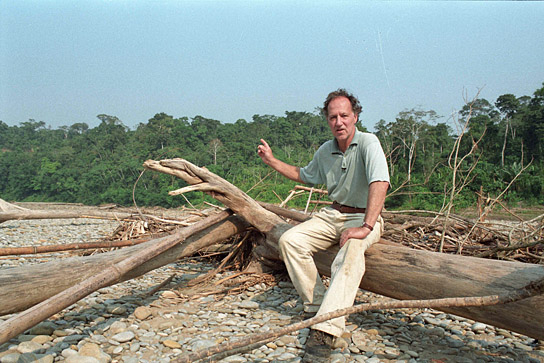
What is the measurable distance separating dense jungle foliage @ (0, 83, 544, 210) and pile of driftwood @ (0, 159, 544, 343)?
1350cm

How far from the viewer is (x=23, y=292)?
2537 millimetres

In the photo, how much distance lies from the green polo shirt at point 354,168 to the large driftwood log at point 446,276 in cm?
47

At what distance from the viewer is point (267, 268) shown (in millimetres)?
4395

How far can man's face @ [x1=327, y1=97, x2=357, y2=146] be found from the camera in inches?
126

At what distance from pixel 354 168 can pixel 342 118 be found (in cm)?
44

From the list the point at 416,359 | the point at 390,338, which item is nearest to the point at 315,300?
the point at 390,338

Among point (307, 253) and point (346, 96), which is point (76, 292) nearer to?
point (307, 253)

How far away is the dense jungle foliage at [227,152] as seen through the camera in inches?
779

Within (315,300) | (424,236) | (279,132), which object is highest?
(279,132)

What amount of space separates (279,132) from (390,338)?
26855mm

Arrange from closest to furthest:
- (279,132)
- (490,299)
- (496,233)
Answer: (490,299) → (496,233) → (279,132)

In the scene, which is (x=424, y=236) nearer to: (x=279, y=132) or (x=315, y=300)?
(x=315, y=300)

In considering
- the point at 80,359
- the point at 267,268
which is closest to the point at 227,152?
the point at 267,268

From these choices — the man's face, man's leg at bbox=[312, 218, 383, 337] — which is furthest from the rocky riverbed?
the man's face
